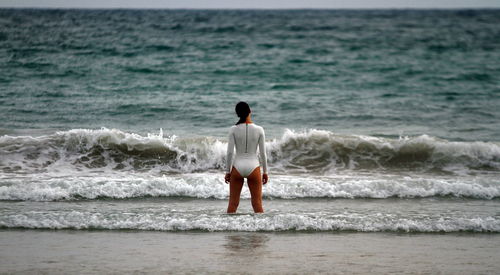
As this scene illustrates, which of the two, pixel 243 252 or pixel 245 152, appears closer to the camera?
pixel 243 252

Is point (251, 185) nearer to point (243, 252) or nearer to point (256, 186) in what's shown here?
point (256, 186)

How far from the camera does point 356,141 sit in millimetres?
12148

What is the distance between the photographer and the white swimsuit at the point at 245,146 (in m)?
7.00

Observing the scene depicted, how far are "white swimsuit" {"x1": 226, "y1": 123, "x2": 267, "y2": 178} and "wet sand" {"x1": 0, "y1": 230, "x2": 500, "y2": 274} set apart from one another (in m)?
0.82

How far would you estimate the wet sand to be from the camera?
219 inches

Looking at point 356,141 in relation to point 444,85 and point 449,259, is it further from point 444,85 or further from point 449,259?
point 444,85

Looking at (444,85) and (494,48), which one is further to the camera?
(494,48)

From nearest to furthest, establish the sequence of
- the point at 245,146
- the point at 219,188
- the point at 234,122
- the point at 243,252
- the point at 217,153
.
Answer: the point at 243,252, the point at 245,146, the point at 219,188, the point at 217,153, the point at 234,122

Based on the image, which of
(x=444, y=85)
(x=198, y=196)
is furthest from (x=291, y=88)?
(x=198, y=196)

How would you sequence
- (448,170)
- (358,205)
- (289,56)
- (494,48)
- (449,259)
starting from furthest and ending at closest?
(494,48) → (289,56) → (448,170) → (358,205) → (449,259)

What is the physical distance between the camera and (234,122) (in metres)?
15.1

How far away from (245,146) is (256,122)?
807 centimetres

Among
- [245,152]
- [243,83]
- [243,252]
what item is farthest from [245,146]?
[243,83]

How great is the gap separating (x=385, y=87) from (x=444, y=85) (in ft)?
7.43
